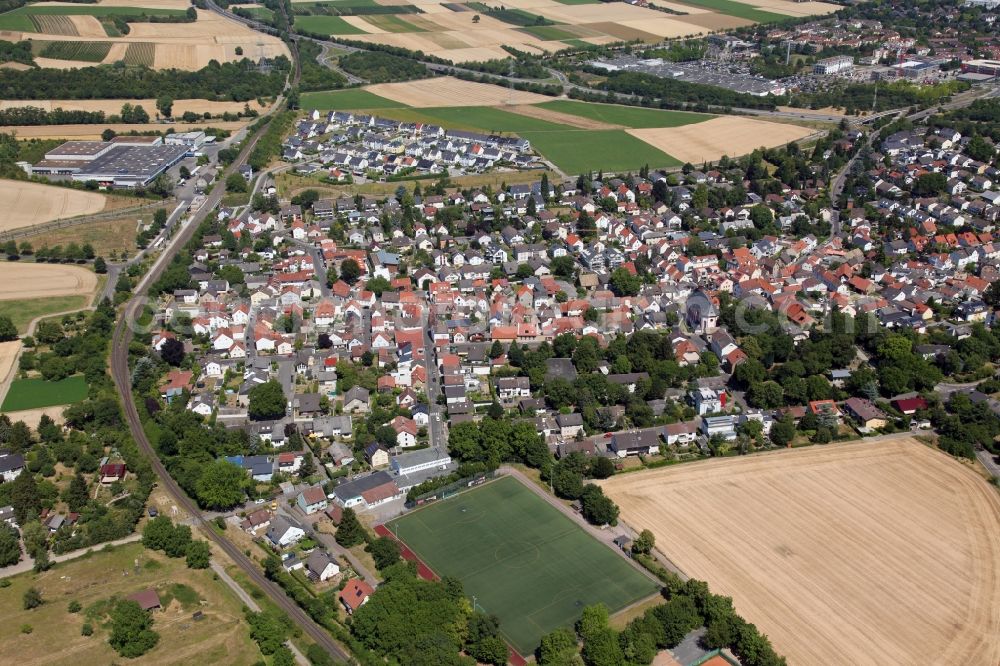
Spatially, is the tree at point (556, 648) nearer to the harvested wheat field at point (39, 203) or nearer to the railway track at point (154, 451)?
the railway track at point (154, 451)

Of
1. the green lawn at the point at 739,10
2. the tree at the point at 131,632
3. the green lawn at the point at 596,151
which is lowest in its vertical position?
the tree at the point at 131,632

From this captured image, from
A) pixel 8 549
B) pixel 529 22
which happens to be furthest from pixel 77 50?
pixel 8 549

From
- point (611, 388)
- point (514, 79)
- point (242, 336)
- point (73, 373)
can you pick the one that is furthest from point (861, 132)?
point (73, 373)

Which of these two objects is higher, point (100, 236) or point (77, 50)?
point (77, 50)

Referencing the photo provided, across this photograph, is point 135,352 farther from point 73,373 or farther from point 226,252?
point 226,252

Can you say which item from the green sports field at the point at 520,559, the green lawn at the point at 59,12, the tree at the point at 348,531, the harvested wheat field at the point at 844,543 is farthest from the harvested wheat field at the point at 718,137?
the green lawn at the point at 59,12

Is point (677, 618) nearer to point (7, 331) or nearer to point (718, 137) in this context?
point (7, 331)

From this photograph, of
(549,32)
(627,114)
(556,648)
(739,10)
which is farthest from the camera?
(739,10)
